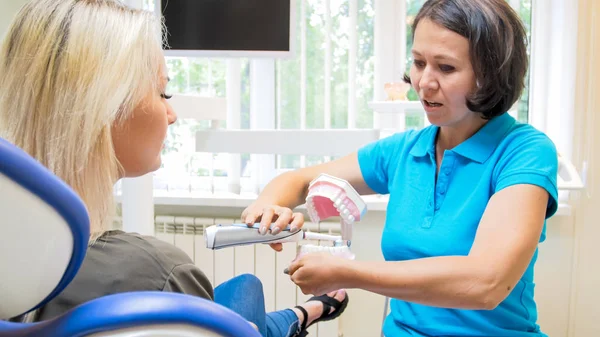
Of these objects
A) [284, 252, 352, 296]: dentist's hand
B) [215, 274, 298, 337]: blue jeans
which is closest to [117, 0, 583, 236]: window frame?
[215, 274, 298, 337]: blue jeans

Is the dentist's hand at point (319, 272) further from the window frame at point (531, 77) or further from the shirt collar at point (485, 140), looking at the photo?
the window frame at point (531, 77)

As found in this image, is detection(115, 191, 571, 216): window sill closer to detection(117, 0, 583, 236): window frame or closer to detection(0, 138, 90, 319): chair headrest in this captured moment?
detection(117, 0, 583, 236): window frame

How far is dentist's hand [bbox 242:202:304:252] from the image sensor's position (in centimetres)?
102

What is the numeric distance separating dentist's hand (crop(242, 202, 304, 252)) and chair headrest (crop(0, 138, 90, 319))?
0.60 metres

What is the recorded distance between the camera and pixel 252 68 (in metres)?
2.33

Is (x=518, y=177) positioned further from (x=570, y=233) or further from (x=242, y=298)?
(x=570, y=233)

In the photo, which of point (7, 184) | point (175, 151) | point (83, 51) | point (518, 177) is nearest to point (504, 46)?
point (518, 177)

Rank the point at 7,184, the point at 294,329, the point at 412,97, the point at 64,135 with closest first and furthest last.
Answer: the point at 7,184 → the point at 64,135 → the point at 294,329 → the point at 412,97

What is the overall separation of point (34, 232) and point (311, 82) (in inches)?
77.0

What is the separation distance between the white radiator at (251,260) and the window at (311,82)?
0.19 m

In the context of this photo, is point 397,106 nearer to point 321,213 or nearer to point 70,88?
point 321,213

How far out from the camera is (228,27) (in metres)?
1.65

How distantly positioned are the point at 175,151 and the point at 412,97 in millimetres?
1069

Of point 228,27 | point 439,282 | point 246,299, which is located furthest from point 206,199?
point 439,282
